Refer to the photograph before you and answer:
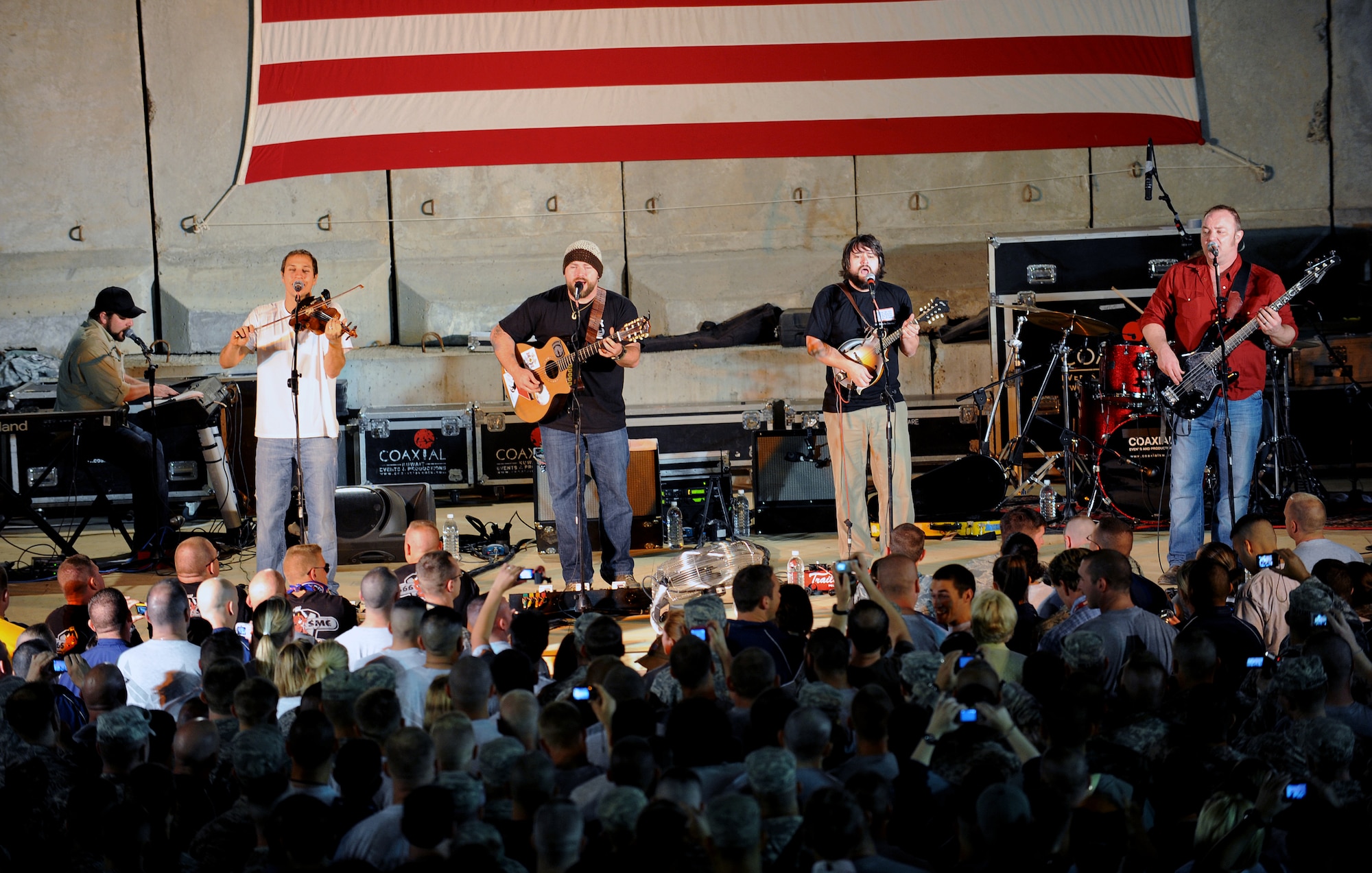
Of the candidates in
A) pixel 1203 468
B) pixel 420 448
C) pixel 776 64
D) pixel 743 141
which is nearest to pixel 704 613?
pixel 1203 468

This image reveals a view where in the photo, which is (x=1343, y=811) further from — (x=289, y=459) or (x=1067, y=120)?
(x=1067, y=120)

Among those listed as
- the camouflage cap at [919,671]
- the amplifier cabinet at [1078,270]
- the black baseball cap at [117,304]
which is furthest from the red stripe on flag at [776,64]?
the camouflage cap at [919,671]

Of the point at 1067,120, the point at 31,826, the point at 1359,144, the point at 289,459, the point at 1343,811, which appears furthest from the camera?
the point at 1359,144

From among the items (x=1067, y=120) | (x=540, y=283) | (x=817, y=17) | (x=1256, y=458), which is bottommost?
(x=1256, y=458)

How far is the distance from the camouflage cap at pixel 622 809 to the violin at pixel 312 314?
15.3 ft

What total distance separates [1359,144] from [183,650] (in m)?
11.9

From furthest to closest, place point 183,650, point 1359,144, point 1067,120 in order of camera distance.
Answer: point 1359,144 → point 1067,120 → point 183,650

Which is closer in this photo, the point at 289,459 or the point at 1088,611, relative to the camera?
the point at 1088,611

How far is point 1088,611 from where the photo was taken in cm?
477

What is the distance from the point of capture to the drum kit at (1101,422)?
922cm

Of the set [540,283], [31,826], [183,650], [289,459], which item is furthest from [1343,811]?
[540,283]

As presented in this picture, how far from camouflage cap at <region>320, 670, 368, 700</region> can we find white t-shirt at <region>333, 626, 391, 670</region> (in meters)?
0.93

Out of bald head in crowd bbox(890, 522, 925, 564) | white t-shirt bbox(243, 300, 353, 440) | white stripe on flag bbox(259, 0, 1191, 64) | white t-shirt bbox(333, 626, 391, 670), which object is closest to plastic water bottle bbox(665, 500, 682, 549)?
white t-shirt bbox(243, 300, 353, 440)

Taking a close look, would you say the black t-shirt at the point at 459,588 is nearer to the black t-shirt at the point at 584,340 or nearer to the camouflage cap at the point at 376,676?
the black t-shirt at the point at 584,340
